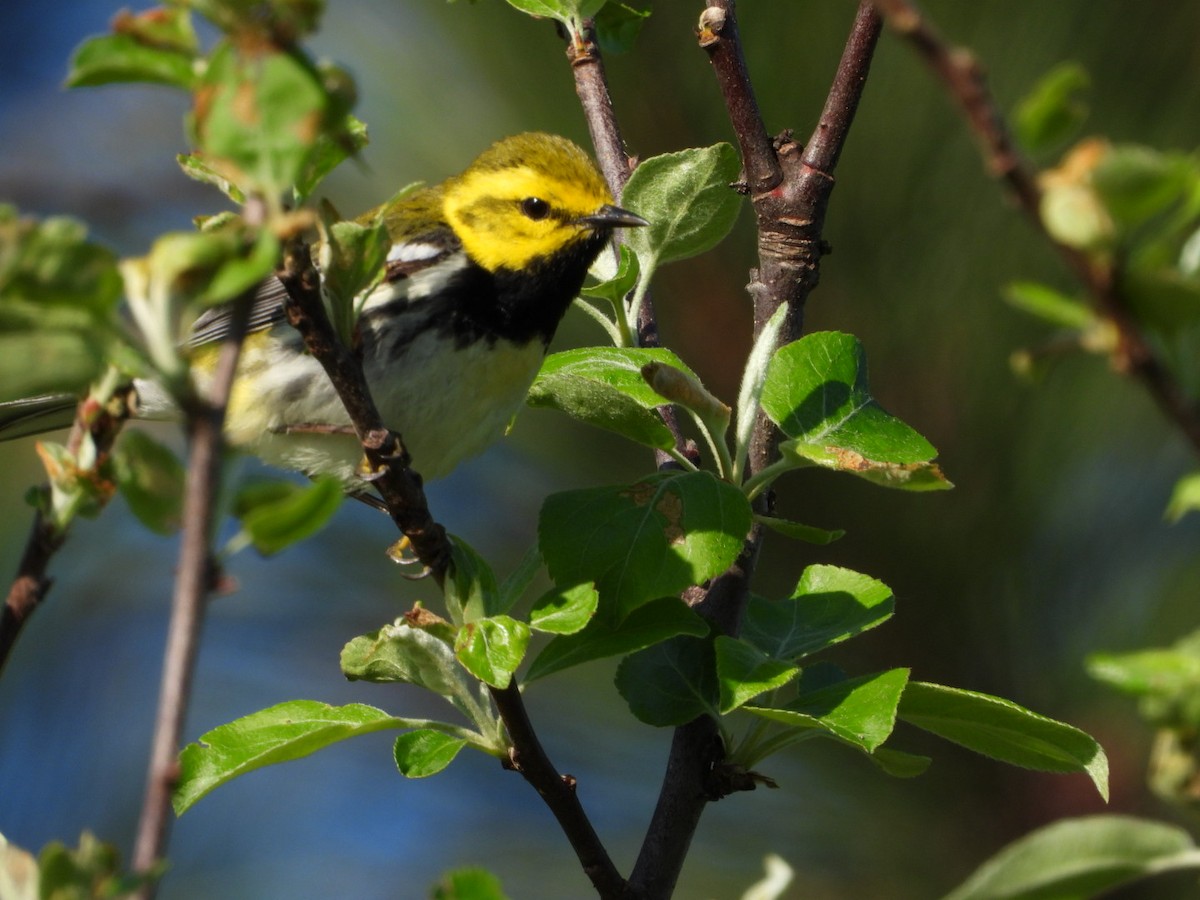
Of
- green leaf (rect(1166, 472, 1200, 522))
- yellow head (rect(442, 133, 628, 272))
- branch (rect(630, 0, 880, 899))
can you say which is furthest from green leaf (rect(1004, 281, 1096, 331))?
yellow head (rect(442, 133, 628, 272))

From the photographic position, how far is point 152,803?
2.25 ft

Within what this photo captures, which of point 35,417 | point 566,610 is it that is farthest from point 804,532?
point 35,417

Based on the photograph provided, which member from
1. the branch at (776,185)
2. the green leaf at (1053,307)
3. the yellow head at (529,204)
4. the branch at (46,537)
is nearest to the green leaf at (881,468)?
the branch at (776,185)

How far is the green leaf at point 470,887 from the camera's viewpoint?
Answer: 0.85m

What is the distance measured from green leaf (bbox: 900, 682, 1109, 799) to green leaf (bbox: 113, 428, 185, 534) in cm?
93

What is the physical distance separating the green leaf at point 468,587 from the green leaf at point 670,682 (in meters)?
0.19

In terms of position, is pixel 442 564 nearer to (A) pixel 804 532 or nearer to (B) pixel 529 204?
(A) pixel 804 532

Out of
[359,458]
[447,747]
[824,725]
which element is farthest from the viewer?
[359,458]

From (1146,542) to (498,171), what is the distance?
62.9 inches

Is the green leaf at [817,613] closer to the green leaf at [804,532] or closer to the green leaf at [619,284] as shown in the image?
the green leaf at [804,532]

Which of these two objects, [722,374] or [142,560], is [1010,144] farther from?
[142,560]

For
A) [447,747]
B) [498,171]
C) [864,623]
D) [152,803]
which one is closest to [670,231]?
[864,623]

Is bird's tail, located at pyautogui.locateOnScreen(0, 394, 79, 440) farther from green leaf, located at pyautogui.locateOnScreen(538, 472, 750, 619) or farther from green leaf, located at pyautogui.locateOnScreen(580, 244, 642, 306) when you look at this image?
green leaf, located at pyautogui.locateOnScreen(538, 472, 750, 619)

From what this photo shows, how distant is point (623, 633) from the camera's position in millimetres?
1610
